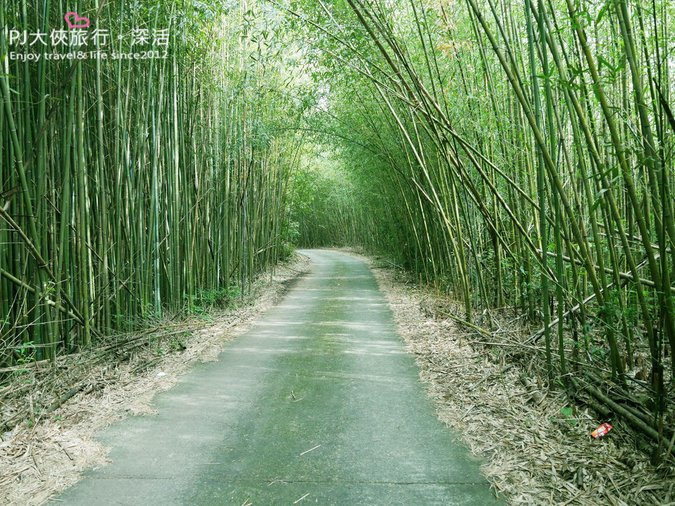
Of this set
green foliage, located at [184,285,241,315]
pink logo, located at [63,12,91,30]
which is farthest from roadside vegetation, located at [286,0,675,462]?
green foliage, located at [184,285,241,315]

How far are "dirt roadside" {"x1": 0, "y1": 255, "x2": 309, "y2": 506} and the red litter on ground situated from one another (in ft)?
6.06

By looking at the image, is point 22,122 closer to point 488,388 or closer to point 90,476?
point 90,476

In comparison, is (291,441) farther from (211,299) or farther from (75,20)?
(211,299)

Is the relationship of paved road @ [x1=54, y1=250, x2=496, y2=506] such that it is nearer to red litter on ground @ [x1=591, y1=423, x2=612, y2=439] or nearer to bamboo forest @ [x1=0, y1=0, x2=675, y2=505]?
bamboo forest @ [x1=0, y1=0, x2=675, y2=505]

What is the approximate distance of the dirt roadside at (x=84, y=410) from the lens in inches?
64.9

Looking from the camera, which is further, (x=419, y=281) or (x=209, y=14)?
(x=419, y=281)

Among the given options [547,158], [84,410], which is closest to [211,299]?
[84,410]

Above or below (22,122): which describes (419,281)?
below

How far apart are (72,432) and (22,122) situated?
156 cm

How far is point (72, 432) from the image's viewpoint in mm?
2008

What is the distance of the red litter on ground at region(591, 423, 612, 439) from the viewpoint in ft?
5.94

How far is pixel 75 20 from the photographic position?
262 cm

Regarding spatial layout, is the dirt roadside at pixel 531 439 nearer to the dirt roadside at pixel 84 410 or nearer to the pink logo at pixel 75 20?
the dirt roadside at pixel 84 410

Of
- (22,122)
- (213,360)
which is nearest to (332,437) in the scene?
(213,360)
